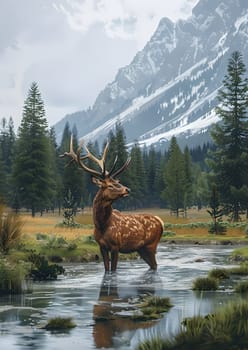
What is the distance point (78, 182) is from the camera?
84562mm

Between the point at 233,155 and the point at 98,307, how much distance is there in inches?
2048

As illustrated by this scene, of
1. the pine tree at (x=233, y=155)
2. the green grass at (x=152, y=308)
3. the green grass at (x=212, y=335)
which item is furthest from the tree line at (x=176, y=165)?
the green grass at (x=212, y=335)

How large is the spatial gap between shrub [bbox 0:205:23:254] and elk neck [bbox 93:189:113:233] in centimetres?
291

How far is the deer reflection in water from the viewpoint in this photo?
10391 mm

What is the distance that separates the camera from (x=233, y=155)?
63.9m

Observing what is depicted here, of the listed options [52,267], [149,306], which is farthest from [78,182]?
[149,306]

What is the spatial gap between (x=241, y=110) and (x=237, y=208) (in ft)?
30.1

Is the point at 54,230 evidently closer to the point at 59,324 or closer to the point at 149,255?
the point at 149,255

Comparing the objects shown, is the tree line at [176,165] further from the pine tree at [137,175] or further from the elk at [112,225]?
the elk at [112,225]

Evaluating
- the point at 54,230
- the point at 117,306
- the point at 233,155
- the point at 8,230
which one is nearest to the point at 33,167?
the point at 233,155

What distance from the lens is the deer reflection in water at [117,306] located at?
10391mm

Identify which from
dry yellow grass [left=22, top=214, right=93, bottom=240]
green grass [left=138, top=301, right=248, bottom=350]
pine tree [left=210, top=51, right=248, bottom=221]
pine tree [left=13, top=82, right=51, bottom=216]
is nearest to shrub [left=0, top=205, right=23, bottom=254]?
dry yellow grass [left=22, top=214, right=93, bottom=240]

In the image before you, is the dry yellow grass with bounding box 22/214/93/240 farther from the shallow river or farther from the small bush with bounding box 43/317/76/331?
the small bush with bounding box 43/317/76/331

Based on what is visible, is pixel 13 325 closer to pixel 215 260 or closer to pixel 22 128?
pixel 215 260
